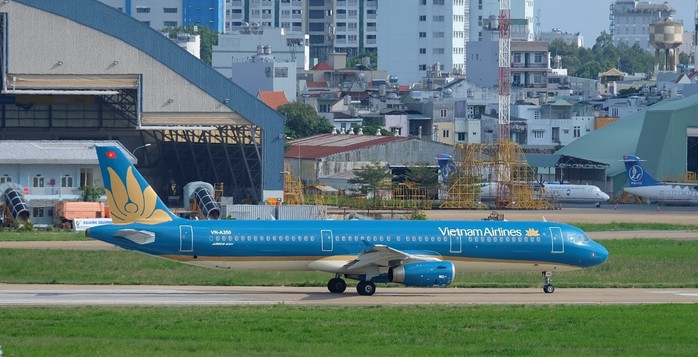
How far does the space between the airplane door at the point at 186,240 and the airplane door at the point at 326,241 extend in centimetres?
467

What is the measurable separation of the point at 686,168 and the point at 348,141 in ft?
107

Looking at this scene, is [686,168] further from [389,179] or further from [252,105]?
[252,105]

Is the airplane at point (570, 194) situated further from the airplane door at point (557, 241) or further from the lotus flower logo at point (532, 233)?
the lotus flower logo at point (532, 233)

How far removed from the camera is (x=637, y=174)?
114 m

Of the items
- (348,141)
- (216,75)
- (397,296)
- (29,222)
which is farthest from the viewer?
(348,141)

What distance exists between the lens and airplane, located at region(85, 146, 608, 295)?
46.9 meters

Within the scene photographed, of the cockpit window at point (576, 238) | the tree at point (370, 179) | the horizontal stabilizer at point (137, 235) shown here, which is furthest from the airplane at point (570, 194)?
the horizontal stabilizer at point (137, 235)

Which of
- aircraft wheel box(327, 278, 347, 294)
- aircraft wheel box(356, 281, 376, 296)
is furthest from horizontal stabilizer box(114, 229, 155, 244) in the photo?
aircraft wheel box(356, 281, 376, 296)

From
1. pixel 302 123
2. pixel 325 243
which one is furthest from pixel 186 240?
pixel 302 123

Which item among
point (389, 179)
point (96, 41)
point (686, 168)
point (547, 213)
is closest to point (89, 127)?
point (96, 41)

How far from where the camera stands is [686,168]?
398ft

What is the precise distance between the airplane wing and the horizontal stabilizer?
23.0ft

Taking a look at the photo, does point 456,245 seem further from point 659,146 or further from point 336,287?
point 659,146

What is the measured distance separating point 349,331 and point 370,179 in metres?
75.7
